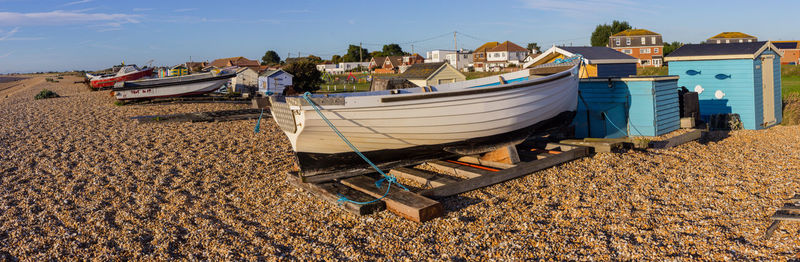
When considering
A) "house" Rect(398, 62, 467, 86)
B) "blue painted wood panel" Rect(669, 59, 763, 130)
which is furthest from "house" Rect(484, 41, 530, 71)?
"blue painted wood panel" Rect(669, 59, 763, 130)

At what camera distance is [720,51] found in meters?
13.3

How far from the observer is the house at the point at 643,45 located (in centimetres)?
8894

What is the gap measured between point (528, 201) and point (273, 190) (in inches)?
139

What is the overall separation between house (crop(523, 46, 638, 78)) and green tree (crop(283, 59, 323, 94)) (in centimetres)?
2012

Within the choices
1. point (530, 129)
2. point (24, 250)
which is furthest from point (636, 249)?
point (24, 250)

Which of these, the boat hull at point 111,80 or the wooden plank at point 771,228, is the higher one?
the boat hull at point 111,80

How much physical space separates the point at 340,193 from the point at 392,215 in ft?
2.91

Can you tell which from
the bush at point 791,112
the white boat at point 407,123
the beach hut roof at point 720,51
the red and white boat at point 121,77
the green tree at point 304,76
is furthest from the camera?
the green tree at point 304,76

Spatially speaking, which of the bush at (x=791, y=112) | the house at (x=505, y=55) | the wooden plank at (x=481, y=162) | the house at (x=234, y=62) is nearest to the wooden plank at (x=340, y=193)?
the wooden plank at (x=481, y=162)

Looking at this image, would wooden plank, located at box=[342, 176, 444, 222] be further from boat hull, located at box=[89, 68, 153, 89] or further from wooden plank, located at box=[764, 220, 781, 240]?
boat hull, located at box=[89, 68, 153, 89]

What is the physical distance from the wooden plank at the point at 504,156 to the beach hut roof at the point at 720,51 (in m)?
7.43

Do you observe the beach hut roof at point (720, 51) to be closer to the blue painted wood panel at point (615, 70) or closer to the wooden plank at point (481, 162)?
the blue painted wood panel at point (615, 70)

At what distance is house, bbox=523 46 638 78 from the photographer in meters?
16.1

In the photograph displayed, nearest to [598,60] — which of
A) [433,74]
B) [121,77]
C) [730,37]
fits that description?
[433,74]
